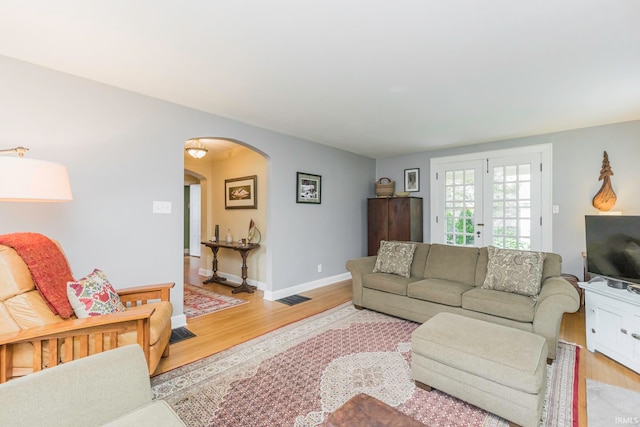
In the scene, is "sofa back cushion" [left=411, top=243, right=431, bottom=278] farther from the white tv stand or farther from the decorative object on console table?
the decorative object on console table

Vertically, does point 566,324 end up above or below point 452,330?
below

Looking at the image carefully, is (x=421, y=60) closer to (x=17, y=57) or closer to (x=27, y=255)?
(x=27, y=255)

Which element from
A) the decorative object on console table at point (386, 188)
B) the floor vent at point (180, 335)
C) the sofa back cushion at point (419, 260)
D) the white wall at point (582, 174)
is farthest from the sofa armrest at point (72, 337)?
the white wall at point (582, 174)

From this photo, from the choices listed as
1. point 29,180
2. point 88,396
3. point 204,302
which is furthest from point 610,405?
point 204,302

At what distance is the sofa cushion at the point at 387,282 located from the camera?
332 cm

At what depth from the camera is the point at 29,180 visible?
1716mm

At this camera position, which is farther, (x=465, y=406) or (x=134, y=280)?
(x=134, y=280)

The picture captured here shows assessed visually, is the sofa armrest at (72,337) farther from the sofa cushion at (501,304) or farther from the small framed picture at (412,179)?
the small framed picture at (412,179)

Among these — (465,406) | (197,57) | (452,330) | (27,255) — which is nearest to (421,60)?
(197,57)

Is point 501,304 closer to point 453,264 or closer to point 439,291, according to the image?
point 439,291

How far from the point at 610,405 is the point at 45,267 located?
3633 mm

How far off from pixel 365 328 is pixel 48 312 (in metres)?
2.55

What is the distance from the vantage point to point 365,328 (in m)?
3.11

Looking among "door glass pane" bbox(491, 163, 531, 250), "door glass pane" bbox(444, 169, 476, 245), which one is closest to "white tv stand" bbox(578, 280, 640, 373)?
"door glass pane" bbox(491, 163, 531, 250)
